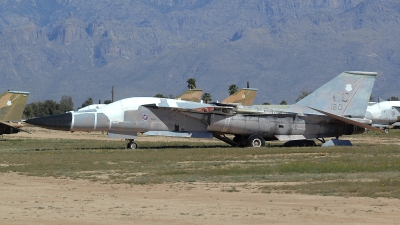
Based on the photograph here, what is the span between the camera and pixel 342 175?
1040 inches

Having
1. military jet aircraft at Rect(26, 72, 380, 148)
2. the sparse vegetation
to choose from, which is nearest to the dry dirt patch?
the sparse vegetation

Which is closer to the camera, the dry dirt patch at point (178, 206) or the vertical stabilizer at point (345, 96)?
the dry dirt patch at point (178, 206)

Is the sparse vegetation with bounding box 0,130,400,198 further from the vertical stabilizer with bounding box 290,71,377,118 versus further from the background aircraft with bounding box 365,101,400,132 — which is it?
the background aircraft with bounding box 365,101,400,132

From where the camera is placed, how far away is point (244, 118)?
42062mm

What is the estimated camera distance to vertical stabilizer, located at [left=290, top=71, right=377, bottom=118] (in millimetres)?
42594

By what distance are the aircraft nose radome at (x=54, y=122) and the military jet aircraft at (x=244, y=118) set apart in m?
0.65

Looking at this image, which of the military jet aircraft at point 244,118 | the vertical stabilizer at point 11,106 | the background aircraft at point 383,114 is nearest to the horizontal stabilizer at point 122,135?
the military jet aircraft at point 244,118

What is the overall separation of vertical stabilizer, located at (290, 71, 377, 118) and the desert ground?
19280mm

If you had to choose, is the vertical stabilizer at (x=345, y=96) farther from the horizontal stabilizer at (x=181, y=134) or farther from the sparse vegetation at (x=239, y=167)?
the horizontal stabilizer at (x=181, y=134)

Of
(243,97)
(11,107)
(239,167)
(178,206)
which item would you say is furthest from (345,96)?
(243,97)

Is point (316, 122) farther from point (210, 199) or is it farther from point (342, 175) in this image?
point (210, 199)

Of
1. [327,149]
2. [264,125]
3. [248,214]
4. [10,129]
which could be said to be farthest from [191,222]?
[10,129]

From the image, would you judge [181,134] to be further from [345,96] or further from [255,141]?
[345,96]

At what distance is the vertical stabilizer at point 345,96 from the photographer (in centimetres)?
4259
